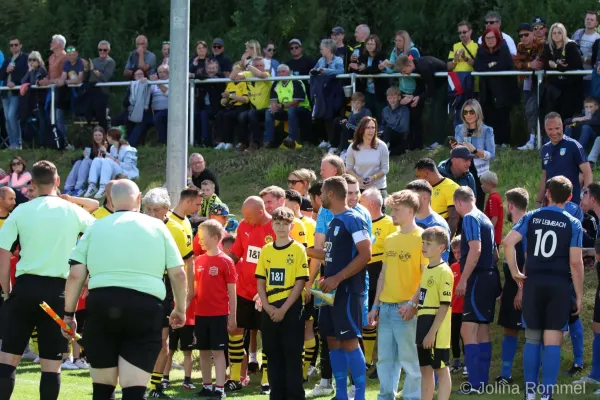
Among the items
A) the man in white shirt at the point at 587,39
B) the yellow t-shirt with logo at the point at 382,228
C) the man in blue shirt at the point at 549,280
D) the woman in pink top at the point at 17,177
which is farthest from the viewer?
the woman in pink top at the point at 17,177

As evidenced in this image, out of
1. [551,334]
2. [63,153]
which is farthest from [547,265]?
[63,153]

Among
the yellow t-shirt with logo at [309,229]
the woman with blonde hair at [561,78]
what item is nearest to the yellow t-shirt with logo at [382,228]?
the yellow t-shirt with logo at [309,229]

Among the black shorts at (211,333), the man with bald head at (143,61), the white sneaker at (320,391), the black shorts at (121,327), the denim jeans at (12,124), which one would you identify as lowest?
the white sneaker at (320,391)

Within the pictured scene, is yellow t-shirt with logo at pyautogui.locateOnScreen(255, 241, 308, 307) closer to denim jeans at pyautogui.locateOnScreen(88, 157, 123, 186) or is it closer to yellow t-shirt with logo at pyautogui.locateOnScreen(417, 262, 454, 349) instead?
yellow t-shirt with logo at pyautogui.locateOnScreen(417, 262, 454, 349)

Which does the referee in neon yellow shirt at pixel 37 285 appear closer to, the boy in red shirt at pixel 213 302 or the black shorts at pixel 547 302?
the boy in red shirt at pixel 213 302

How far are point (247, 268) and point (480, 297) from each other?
2.50m

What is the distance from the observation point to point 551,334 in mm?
9938

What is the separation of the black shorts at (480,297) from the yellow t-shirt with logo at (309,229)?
1.66 metres

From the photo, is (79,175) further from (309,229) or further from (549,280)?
(549,280)

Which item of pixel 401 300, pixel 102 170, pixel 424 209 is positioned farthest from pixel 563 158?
pixel 102 170

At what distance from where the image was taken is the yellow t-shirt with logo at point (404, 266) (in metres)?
9.91

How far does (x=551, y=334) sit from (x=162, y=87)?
455 inches

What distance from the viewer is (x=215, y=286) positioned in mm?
11000

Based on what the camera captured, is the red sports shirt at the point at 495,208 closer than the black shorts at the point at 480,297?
No
